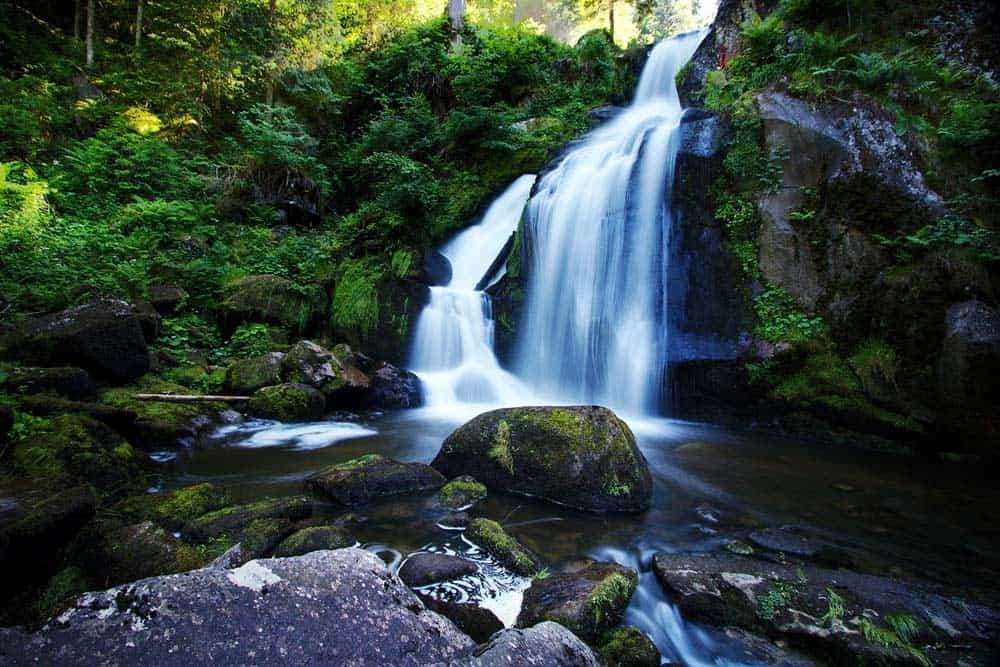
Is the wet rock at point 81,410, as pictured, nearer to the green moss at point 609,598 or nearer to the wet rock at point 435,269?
the green moss at point 609,598

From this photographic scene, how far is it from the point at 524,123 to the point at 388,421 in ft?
36.8

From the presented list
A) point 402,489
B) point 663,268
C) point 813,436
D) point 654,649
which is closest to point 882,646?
point 654,649

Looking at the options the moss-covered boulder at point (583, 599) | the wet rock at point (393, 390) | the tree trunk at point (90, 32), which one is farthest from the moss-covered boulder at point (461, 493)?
the tree trunk at point (90, 32)

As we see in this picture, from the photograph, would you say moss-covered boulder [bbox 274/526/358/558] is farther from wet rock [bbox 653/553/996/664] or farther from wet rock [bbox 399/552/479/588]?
wet rock [bbox 653/553/996/664]

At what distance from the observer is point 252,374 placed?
7.60 metres

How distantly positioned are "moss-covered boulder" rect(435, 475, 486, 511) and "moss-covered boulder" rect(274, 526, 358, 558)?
105 cm

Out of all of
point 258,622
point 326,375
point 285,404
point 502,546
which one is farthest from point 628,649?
point 326,375

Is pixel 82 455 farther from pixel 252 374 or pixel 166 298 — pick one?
pixel 166 298

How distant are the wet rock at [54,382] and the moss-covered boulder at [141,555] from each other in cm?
354

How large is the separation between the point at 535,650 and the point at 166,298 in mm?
9914

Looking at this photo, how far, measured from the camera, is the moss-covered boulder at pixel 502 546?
3209 mm

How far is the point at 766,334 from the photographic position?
7.62m

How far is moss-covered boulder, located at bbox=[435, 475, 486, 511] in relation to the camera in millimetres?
4203

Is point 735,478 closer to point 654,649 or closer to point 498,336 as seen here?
point 654,649
